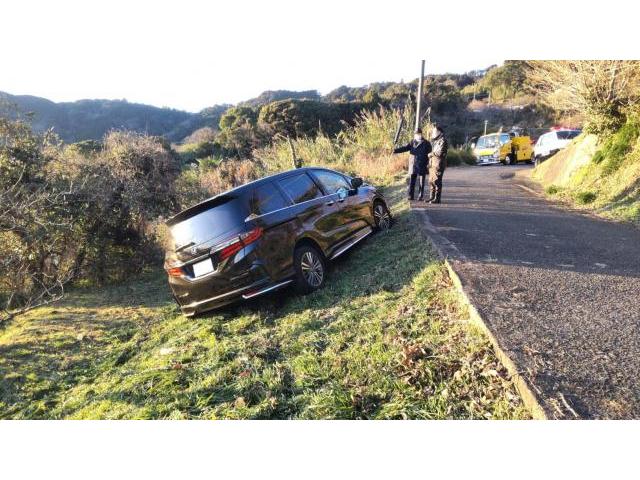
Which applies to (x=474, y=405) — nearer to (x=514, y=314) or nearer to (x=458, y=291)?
(x=514, y=314)

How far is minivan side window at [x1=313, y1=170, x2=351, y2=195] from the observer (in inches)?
261

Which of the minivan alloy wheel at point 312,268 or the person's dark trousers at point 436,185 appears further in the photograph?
the person's dark trousers at point 436,185

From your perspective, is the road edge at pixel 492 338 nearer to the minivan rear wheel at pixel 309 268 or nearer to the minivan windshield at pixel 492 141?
the minivan rear wheel at pixel 309 268

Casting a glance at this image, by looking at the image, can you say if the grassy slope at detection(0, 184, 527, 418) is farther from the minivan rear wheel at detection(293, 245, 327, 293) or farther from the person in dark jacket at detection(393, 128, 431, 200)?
the person in dark jacket at detection(393, 128, 431, 200)

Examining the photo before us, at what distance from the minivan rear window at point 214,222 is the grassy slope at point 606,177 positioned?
740 cm

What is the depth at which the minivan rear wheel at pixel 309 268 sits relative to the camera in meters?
5.34

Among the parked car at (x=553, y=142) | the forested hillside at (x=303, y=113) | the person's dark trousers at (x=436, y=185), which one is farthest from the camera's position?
the forested hillside at (x=303, y=113)

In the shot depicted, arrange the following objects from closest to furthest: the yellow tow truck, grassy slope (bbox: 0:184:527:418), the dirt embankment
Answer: grassy slope (bbox: 0:184:527:418), the dirt embankment, the yellow tow truck

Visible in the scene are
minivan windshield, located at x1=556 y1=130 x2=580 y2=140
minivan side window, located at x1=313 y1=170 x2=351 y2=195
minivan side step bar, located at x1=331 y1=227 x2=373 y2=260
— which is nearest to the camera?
minivan side step bar, located at x1=331 y1=227 x2=373 y2=260

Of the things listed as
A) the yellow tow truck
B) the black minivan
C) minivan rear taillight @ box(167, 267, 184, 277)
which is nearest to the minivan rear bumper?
the black minivan

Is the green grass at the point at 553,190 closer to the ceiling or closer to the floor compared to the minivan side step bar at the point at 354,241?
closer to the floor

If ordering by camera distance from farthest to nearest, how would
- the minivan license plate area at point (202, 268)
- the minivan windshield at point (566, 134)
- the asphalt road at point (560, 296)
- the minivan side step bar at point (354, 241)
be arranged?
the minivan windshield at point (566, 134) < the minivan side step bar at point (354, 241) < the minivan license plate area at point (202, 268) < the asphalt road at point (560, 296)

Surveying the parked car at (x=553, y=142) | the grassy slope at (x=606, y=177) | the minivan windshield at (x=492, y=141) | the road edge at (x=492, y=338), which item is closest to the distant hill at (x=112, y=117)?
the minivan windshield at (x=492, y=141)

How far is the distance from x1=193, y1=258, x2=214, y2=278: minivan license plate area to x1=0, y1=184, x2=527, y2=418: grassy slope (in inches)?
Result: 30.8
